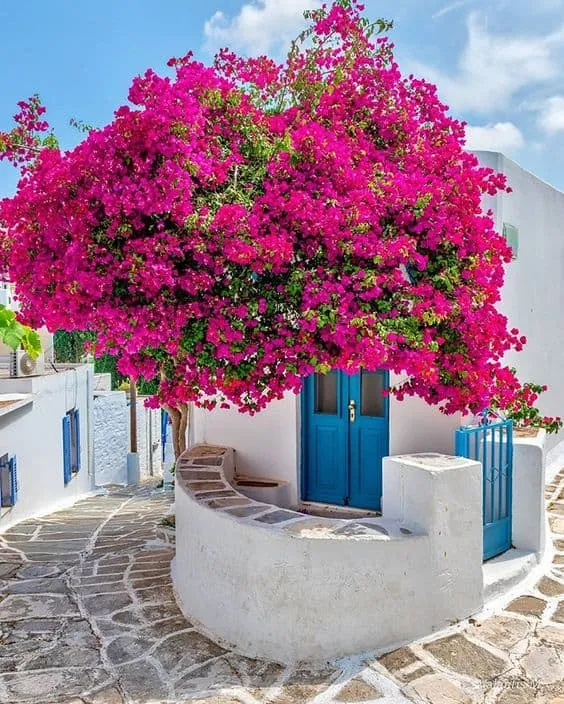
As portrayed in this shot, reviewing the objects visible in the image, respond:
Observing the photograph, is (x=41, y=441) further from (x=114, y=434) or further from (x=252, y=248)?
(x=252, y=248)

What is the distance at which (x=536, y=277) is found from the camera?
1099 cm

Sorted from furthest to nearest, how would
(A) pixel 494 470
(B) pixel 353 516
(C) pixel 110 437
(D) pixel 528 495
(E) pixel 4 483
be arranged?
(C) pixel 110 437 → (E) pixel 4 483 → (B) pixel 353 516 → (D) pixel 528 495 → (A) pixel 494 470

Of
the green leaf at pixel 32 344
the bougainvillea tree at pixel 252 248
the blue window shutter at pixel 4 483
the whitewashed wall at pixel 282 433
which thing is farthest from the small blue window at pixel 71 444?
the bougainvillea tree at pixel 252 248

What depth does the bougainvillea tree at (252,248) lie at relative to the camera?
225 inches

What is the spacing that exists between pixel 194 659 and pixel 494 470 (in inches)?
146

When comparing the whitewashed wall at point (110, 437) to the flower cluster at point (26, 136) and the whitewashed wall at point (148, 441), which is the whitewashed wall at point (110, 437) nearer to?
the whitewashed wall at point (148, 441)

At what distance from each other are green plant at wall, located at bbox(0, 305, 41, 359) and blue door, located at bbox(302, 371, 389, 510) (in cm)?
694

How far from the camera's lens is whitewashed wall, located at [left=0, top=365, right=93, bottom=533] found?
12820mm

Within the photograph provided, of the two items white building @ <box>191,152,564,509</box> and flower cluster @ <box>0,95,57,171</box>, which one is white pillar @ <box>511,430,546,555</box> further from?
flower cluster @ <box>0,95,57,171</box>

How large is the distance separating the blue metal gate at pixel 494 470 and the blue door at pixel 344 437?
125 centimetres

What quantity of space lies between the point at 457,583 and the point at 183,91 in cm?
519

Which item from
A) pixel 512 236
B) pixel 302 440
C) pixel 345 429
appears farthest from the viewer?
pixel 512 236

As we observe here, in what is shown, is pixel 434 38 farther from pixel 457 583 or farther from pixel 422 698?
pixel 422 698

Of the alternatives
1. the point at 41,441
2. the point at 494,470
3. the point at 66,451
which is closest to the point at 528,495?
the point at 494,470
